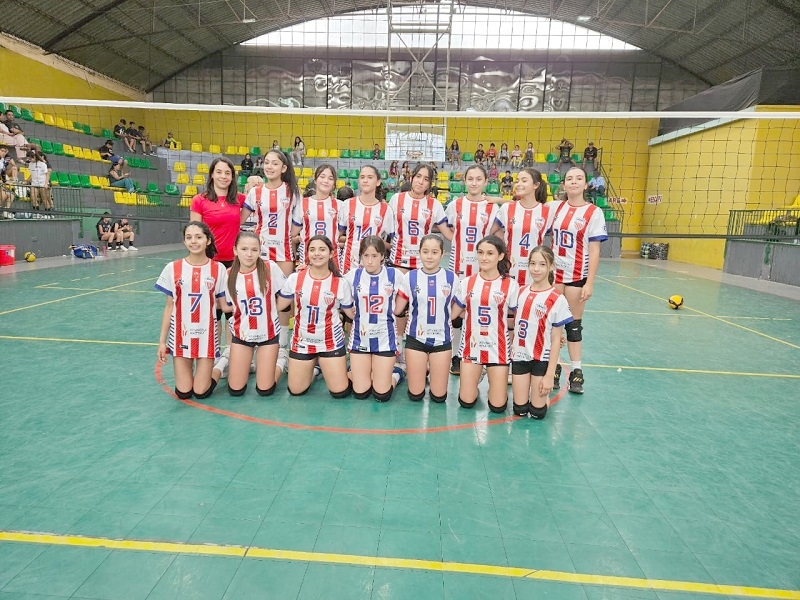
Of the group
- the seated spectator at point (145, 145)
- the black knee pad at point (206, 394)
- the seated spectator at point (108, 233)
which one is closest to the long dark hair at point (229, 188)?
the black knee pad at point (206, 394)

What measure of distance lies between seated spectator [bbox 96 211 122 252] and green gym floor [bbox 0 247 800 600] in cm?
1069

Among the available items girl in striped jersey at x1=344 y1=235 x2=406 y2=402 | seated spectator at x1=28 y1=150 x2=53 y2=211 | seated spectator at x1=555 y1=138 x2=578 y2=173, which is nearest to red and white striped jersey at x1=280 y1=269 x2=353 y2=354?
girl in striped jersey at x1=344 y1=235 x2=406 y2=402

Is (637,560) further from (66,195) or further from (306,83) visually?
(306,83)

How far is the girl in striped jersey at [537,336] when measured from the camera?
342 cm

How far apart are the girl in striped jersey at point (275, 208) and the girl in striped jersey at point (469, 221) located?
1309 millimetres

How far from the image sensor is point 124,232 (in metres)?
14.8

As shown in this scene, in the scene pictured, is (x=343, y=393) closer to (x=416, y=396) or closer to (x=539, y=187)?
(x=416, y=396)

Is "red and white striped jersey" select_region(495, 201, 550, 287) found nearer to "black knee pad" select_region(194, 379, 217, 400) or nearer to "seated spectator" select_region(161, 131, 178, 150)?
"black knee pad" select_region(194, 379, 217, 400)

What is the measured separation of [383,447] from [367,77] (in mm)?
22234

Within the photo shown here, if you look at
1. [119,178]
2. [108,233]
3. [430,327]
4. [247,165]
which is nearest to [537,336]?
[430,327]

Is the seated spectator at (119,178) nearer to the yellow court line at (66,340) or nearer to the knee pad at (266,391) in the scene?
the yellow court line at (66,340)

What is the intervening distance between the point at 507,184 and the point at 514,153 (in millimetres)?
2774

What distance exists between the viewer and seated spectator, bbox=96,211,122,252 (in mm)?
13922

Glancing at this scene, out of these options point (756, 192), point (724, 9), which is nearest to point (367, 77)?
point (724, 9)
